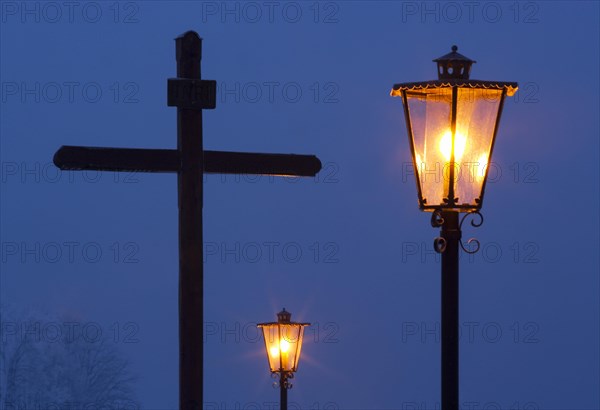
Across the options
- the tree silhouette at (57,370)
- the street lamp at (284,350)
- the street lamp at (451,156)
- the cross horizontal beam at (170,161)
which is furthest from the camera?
the tree silhouette at (57,370)

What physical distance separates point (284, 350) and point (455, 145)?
8.27m

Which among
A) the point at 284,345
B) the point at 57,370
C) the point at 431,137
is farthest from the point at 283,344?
the point at 57,370

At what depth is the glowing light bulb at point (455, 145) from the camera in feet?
24.4

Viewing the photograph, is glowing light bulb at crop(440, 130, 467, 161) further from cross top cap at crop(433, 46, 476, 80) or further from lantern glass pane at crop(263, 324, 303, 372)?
lantern glass pane at crop(263, 324, 303, 372)

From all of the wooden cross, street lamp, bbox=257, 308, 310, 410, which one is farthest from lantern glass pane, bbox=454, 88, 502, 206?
street lamp, bbox=257, 308, 310, 410

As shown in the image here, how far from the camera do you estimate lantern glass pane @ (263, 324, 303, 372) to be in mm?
15320

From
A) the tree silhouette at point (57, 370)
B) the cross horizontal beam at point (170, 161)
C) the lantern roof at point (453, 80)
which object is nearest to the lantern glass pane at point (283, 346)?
the cross horizontal beam at point (170, 161)

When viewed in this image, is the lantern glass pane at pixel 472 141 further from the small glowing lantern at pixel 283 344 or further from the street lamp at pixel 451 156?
the small glowing lantern at pixel 283 344

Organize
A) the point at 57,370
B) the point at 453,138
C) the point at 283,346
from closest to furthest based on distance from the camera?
1. the point at 453,138
2. the point at 283,346
3. the point at 57,370

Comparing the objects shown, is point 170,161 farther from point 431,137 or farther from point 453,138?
point 453,138

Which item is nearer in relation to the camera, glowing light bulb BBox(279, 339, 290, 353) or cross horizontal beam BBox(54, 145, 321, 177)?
cross horizontal beam BBox(54, 145, 321, 177)

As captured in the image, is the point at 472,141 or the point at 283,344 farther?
the point at 283,344

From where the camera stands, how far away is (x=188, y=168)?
829 centimetres

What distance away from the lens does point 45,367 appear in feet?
107
